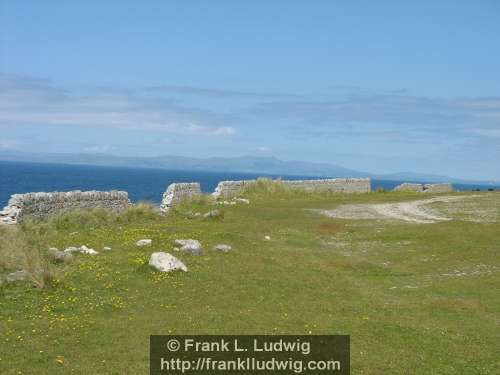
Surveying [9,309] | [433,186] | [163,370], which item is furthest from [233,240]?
[433,186]

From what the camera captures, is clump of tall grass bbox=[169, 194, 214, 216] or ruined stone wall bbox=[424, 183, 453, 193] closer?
clump of tall grass bbox=[169, 194, 214, 216]

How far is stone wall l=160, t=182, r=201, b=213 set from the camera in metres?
43.7

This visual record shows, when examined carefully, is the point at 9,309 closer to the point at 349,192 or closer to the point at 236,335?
the point at 236,335

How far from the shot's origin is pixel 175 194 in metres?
44.9

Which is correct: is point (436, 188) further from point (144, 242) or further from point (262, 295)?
point (262, 295)

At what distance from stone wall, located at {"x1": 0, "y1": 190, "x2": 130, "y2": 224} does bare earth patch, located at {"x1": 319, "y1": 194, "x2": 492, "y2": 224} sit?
14.5 m

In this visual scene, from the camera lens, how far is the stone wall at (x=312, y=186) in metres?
51.2

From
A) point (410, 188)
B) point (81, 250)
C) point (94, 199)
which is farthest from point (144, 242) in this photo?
point (410, 188)

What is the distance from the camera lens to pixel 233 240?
28.0 metres

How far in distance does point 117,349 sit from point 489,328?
388 inches

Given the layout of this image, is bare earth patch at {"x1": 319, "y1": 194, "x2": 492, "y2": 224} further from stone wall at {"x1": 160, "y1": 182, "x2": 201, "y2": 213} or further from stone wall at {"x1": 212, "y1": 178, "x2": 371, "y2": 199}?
stone wall at {"x1": 160, "y1": 182, "x2": 201, "y2": 213}

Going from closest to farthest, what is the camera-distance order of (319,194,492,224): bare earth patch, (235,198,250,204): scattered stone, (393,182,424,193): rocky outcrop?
(319,194,492,224): bare earth patch, (235,198,250,204): scattered stone, (393,182,424,193): rocky outcrop

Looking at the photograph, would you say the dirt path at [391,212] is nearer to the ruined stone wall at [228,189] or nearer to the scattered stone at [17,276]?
the ruined stone wall at [228,189]

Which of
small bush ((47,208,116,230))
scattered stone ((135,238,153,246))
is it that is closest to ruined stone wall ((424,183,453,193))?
small bush ((47,208,116,230))
